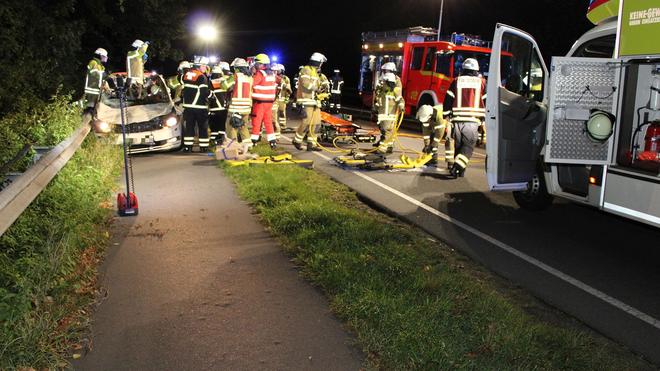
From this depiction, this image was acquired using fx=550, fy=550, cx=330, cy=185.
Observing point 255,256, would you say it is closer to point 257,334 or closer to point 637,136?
point 257,334

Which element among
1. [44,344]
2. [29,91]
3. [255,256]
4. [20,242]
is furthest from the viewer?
[29,91]

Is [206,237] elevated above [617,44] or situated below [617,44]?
below

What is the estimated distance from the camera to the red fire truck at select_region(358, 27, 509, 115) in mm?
17203

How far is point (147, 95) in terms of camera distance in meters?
12.0

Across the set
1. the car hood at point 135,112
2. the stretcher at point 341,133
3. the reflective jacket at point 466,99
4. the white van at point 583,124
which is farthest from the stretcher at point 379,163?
the car hood at point 135,112

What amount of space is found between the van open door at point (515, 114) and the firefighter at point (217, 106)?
21.8ft

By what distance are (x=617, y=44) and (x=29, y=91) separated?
29.3 ft

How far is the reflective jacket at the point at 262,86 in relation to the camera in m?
10.9

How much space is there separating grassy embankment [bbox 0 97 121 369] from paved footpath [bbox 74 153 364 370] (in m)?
0.19

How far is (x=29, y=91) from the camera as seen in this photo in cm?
941

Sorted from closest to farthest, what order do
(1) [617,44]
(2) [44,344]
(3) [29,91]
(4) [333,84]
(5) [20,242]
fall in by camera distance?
(2) [44,344], (5) [20,242], (1) [617,44], (3) [29,91], (4) [333,84]

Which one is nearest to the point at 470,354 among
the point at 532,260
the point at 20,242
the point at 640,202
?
the point at 532,260

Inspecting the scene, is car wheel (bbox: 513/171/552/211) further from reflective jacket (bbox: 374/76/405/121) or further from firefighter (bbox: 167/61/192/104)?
firefighter (bbox: 167/61/192/104)

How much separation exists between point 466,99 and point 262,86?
409cm
